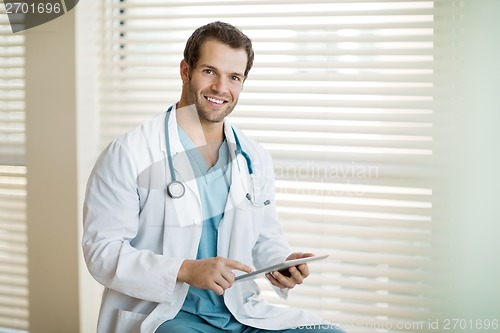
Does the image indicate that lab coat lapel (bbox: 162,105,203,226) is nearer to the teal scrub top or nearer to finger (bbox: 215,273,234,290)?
the teal scrub top

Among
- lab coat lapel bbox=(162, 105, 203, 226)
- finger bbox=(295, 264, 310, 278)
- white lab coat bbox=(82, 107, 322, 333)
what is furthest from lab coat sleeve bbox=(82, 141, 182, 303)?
finger bbox=(295, 264, 310, 278)

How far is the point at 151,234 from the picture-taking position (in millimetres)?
1519

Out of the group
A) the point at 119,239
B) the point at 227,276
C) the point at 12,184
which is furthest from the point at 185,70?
the point at 12,184

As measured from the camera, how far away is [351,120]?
2072 millimetres

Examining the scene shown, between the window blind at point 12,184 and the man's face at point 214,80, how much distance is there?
3.31 ft

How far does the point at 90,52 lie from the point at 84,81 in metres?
0.12

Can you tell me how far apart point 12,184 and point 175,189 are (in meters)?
1.16

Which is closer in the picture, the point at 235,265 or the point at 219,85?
the point at 235,265

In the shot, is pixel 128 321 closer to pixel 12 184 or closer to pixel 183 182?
pixel 183 182

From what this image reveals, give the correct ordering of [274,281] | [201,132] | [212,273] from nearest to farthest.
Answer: [212,273]
[274,281]
[201,132]

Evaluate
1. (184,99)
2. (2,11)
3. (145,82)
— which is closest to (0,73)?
(2,11)

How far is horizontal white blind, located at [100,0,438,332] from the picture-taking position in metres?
2.05

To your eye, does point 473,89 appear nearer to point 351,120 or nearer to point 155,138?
point 351,120

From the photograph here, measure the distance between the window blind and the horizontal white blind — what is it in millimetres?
529
